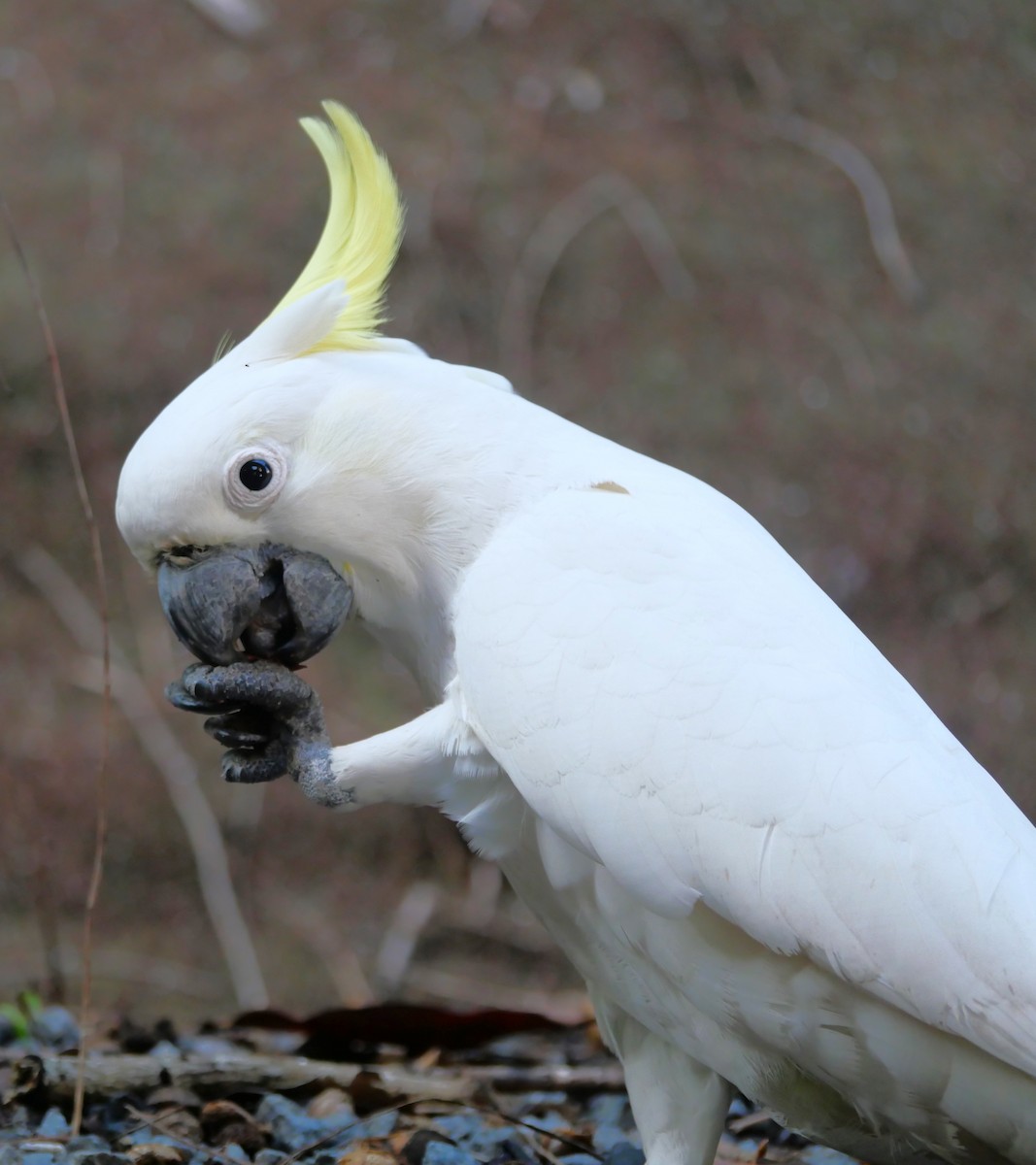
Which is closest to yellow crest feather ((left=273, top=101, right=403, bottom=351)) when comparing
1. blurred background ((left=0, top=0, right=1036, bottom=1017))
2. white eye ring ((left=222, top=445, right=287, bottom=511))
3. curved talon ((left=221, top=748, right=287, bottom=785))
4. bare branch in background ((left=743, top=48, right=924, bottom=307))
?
white eye ring ((left=222, top=445, right=287, bottom=511))

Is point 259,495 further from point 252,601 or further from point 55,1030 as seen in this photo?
point 55,1030

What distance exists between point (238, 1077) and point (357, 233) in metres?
1.55

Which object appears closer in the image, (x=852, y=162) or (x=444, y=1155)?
(x=444, y=1155)

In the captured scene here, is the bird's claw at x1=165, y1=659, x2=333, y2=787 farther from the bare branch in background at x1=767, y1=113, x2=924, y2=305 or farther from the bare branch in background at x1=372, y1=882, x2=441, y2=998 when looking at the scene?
the bare branch in background at x1=767, y1=113, x2=924, y2=305

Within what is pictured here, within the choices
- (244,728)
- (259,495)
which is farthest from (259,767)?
(259,495)

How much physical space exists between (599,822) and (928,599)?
3.64 m

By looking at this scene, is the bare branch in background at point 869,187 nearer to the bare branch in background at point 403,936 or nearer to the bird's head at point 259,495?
Result: the bare branch in background at point 403,936

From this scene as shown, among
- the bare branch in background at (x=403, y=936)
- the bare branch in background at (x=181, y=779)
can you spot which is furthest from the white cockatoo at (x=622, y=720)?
the bare branch in background at (x=181, y=779)

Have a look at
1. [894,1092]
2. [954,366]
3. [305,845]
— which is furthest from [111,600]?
[894,1092]

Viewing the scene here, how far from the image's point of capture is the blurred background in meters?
4.71

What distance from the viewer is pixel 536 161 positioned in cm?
534

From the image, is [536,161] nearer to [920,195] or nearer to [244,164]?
[244,164]

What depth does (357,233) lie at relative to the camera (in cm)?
215

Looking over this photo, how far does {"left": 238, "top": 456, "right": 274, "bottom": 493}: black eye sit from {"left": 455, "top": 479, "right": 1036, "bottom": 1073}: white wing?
338 millimetres
